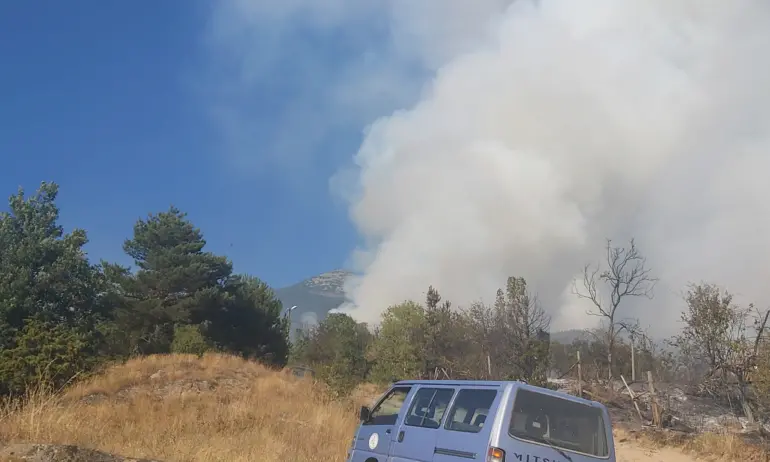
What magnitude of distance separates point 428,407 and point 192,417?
8.66 m

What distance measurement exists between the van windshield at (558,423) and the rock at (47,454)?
18.0ft

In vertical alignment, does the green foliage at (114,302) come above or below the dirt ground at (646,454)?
above

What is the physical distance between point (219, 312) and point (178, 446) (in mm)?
31986

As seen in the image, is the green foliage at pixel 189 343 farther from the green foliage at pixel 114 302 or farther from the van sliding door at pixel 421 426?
the van sliding door at pixel 421 426

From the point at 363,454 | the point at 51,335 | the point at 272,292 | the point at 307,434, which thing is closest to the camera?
the point at 363,454

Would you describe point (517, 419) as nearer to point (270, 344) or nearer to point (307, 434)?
point (307, 434)

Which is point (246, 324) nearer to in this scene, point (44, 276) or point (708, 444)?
point (44, 276)

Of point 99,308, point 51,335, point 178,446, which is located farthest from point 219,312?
point 178,446

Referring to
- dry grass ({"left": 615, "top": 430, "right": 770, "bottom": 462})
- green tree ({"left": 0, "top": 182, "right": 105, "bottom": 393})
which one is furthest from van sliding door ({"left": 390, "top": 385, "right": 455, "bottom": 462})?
green tree ({"left": 0, "top": 182, "right": 105, "bottom": 393})

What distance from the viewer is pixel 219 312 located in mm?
42188

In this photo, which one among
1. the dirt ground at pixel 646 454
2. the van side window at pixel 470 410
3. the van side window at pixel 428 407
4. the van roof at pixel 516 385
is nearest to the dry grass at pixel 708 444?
the dirt ground at pixel 646 454

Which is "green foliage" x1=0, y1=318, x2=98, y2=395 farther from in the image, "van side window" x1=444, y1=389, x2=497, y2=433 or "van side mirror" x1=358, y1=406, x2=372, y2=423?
"van side window" x1=444, y1=389, x2=497, y2=433

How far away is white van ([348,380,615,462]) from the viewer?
721 cm

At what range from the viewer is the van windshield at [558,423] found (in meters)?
7.36
